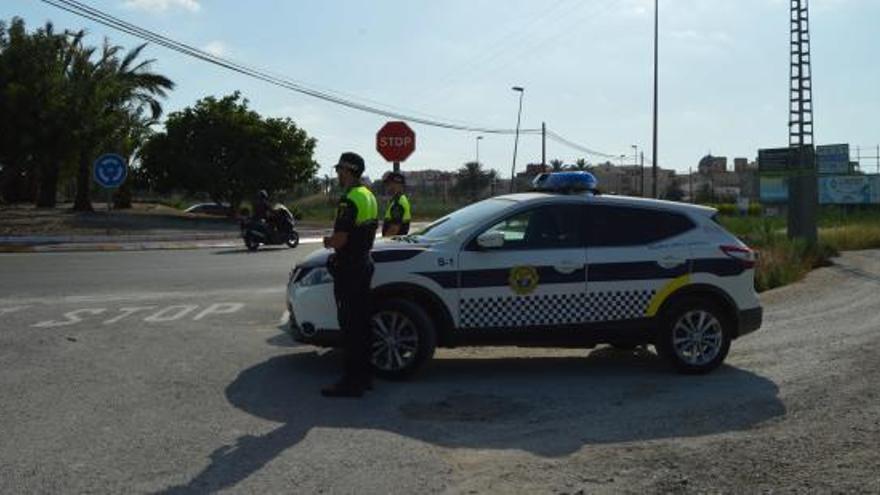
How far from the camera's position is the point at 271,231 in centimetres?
2578

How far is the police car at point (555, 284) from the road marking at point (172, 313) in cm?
367

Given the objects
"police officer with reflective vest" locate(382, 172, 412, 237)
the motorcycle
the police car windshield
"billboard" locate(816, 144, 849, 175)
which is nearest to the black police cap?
the police car windshield

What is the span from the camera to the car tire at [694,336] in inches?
323

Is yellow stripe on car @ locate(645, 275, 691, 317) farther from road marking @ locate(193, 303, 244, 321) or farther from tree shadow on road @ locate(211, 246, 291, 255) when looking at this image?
tree shadow on road @ locate(211, 246, 291, 255)

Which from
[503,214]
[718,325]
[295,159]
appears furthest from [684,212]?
[295,159]

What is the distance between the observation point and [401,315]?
7.84 metres

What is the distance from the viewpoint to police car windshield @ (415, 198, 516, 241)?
8227 mm

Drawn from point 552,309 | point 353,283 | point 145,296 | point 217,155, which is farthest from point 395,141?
point 217,155

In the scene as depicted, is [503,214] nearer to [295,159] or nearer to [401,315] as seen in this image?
[401,315]

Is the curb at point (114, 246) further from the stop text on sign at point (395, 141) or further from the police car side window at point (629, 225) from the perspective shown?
the police car side window at point (629, 225)

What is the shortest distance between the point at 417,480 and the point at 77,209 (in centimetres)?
3402

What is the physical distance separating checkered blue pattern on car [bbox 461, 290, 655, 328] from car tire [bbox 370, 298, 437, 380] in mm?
366

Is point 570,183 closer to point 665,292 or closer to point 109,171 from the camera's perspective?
point 665,292

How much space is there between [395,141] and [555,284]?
615 cm
